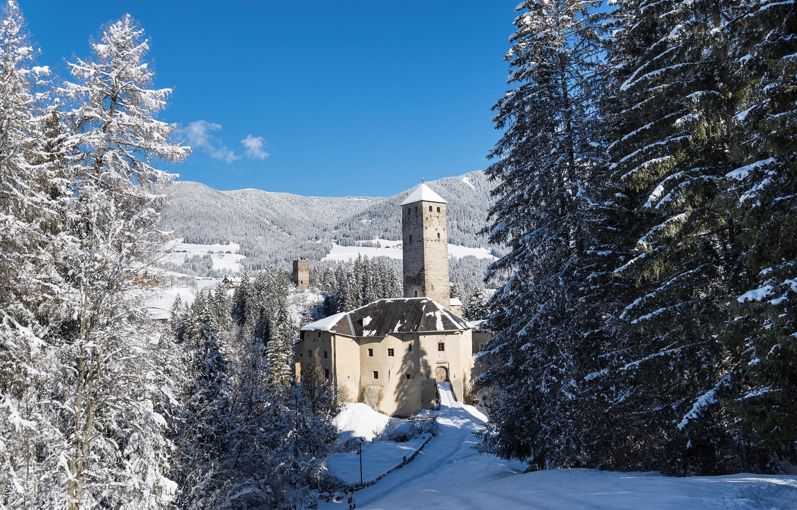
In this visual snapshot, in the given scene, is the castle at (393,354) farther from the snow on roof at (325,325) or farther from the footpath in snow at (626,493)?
the footpath in snow at (626,493)

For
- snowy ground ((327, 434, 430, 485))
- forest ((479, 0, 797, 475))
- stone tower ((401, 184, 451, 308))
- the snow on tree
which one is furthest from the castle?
the snow on tree

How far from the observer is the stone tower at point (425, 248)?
220ft

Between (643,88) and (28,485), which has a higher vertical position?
(643,88)

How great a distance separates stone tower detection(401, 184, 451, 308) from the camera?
6700 centimetres

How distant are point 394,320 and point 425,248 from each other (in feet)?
48.2

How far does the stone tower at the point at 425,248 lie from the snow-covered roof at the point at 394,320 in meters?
8.78

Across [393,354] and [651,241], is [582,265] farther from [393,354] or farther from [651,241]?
[393,354]

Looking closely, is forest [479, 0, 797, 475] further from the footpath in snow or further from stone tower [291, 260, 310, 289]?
stone tower [291, 260, 310, 289]

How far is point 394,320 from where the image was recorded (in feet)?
183

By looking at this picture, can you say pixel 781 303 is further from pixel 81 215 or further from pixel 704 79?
pixel 81 215

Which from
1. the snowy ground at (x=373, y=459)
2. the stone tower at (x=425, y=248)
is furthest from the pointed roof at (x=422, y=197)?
the snowy ground at (x=373, y=459)

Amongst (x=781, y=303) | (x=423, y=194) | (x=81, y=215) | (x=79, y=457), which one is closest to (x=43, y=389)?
(x=79, y=457)

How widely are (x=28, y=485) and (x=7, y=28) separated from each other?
830 centimetres

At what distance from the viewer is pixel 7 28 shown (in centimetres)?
1065
